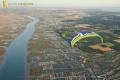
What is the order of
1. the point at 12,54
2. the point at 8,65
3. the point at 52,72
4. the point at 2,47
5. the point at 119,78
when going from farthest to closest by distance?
the point at 2,47 → the point at 12,54 → the point at 8,65 → the point at 52,72 → the point at 119,78

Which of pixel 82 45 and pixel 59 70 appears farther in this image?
pixel 82 45

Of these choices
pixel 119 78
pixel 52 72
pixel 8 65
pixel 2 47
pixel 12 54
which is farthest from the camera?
pixel 2 47

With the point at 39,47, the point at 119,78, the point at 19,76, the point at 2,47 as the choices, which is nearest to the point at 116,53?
the point at 119,78

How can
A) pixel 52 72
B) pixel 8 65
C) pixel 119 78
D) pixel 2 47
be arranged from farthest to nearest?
pixel 2 47, pixel 8 65, pixel 52 72, pixel 119 78

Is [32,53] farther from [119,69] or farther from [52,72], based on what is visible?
[119,69]

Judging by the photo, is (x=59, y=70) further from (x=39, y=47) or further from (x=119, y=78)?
(x=39, y=47)

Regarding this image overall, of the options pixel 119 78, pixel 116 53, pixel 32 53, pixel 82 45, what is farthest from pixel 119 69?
pixel 32 53

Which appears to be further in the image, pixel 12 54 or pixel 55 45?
pixel 55 45

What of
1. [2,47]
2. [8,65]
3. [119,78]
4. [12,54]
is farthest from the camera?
[2,47]
